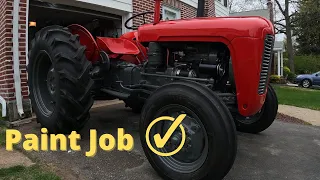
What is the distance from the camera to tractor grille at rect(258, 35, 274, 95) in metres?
3.18

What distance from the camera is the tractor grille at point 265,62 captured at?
3.18 meters

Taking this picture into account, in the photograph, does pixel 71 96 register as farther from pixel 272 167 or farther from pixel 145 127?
pixel 272 167

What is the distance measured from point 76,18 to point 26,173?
24.4 ft

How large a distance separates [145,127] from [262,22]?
1499 millimetres

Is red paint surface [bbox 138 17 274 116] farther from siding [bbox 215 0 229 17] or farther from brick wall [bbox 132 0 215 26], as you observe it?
siding [bbox 215 0 229 17]

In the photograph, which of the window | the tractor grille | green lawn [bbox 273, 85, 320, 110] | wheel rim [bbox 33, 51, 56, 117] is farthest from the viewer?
green lawn [bbox 273, 85, 320, 110]

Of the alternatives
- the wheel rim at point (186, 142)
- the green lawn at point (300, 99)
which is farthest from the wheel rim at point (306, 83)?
the wheel rim at point (186, 142)

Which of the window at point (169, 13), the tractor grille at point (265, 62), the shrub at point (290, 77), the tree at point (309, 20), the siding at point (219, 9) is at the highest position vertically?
the tree at point (309, 20)

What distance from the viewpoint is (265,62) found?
3.26 metres

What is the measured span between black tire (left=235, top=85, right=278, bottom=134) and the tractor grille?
1.24 meters

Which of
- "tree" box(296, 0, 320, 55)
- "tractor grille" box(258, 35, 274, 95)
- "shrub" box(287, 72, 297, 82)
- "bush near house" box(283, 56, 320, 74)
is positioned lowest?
"shrub" box(287, 72, 297, 82)

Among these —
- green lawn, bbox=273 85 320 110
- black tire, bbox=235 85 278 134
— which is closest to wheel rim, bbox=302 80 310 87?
green lawn, bbox=273 85 320 110

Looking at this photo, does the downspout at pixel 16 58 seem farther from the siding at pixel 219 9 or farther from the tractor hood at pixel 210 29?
the siding at pixel 219 9

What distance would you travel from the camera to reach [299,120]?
6844 millimetres
